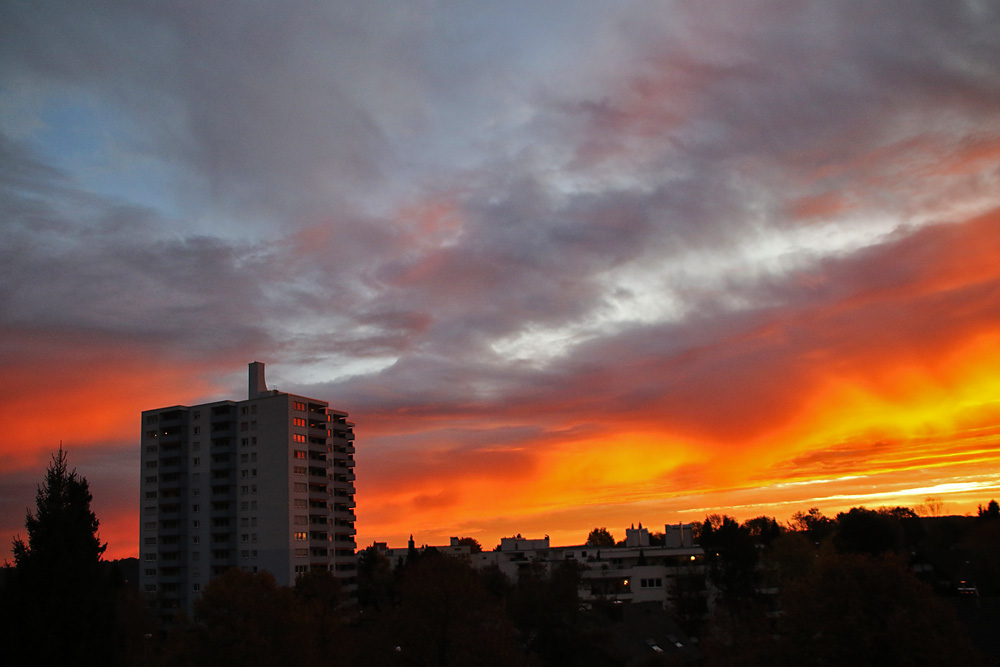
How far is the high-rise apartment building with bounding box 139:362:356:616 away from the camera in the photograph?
107812mm

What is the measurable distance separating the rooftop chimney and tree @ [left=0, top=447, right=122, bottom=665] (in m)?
86.3

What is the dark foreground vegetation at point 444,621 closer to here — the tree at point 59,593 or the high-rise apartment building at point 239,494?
the tree at point 59,593

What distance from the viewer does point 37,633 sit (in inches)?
1161

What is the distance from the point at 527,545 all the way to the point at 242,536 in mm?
79608

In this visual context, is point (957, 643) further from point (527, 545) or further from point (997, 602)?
point (527, 545)

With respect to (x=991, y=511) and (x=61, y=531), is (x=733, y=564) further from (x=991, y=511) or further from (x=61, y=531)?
(x=991, y=511)

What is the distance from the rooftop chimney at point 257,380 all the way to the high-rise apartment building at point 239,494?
225mm

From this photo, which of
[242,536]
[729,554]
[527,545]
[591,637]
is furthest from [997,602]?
[527,545]

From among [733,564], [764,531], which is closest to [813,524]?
[764,531]

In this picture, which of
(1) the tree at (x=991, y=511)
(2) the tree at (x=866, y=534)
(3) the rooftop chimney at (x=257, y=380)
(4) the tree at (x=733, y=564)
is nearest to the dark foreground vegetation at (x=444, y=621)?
(4) the tree at (x=733, y=564)

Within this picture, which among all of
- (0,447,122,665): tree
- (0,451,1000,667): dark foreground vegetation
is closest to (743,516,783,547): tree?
(0,451,1000,667): dark foreground vegetation

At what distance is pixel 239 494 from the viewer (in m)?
111

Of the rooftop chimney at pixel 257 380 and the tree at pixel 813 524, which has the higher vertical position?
the rooftop chimney at pixel 257 380

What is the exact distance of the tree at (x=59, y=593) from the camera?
2953cm
